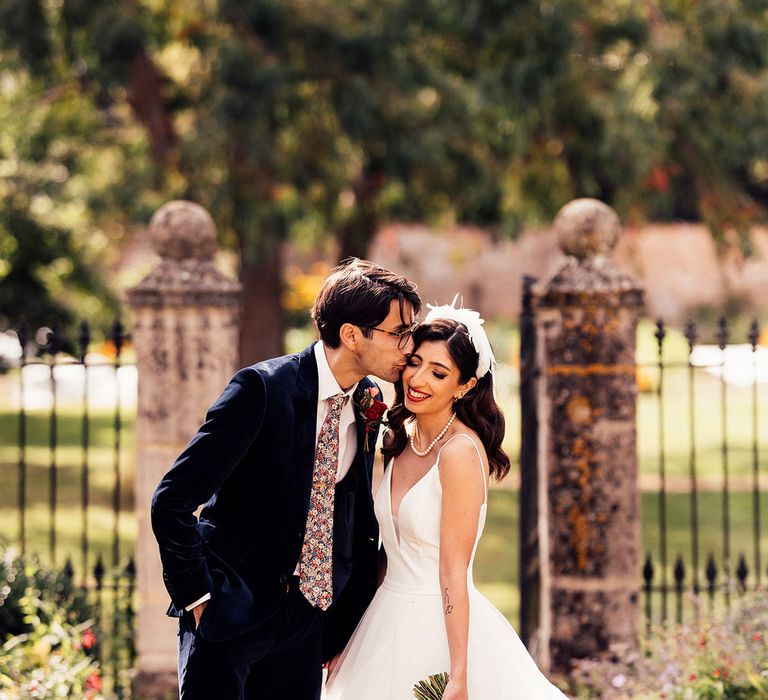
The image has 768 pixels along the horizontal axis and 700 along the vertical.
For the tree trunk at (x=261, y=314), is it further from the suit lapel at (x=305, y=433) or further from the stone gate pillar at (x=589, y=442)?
the suit lapel at (x=305, y=433)

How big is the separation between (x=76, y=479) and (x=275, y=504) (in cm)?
1027

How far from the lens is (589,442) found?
5621 mm

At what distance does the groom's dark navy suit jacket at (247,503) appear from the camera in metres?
3.18

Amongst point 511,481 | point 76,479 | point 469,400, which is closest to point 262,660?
point 469,400

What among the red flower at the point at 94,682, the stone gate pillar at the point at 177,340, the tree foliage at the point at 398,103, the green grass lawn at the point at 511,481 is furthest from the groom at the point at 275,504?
the tree foliage at the point at 398,103

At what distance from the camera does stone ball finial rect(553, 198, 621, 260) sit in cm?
560

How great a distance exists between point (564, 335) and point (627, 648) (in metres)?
1.58

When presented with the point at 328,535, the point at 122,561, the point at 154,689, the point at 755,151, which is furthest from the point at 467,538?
the point at 755,151

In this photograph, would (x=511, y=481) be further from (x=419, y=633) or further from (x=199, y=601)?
(x=199, y=601)

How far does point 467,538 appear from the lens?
336cm

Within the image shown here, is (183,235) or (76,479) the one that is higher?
(183,235)

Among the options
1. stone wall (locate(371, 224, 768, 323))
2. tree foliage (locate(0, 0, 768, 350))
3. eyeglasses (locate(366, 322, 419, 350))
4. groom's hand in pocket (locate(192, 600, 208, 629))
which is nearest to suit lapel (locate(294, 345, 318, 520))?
eyeglasses (locate(366, 322, 419, 350))

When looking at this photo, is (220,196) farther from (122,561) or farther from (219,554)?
(219,554)

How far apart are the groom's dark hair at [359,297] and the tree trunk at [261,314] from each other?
29.1 ft
